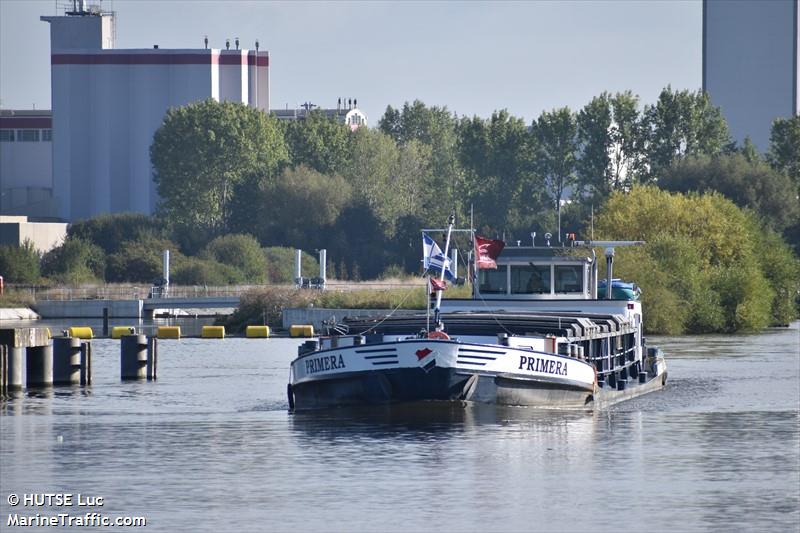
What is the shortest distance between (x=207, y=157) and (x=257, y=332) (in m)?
76.6

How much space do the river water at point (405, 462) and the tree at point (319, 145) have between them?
399ft

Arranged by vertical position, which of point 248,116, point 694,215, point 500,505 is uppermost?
point 248,116

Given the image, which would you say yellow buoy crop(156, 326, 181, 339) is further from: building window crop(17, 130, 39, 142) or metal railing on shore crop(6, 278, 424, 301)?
building window crop(17, 130, 39, 142)

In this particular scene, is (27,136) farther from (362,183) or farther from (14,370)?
(14,370)

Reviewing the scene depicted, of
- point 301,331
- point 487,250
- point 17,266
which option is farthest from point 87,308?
point 487,250

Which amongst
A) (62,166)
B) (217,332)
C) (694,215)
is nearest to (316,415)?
(217,332)

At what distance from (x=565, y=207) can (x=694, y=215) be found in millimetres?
57962

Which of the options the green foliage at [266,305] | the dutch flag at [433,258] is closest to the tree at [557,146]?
the green foliage at [266,305]

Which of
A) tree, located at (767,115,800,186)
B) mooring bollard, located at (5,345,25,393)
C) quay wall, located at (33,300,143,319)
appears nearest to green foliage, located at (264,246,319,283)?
quay wall, located at (33,300,143,319)

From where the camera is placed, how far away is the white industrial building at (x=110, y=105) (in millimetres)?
176000

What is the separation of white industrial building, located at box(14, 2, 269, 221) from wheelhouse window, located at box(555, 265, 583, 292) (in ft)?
417

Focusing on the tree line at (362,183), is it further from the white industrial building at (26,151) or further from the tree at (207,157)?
the white industrial building at (26,151)

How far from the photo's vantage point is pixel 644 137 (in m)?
154

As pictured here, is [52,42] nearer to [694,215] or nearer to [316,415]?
[694,215]
